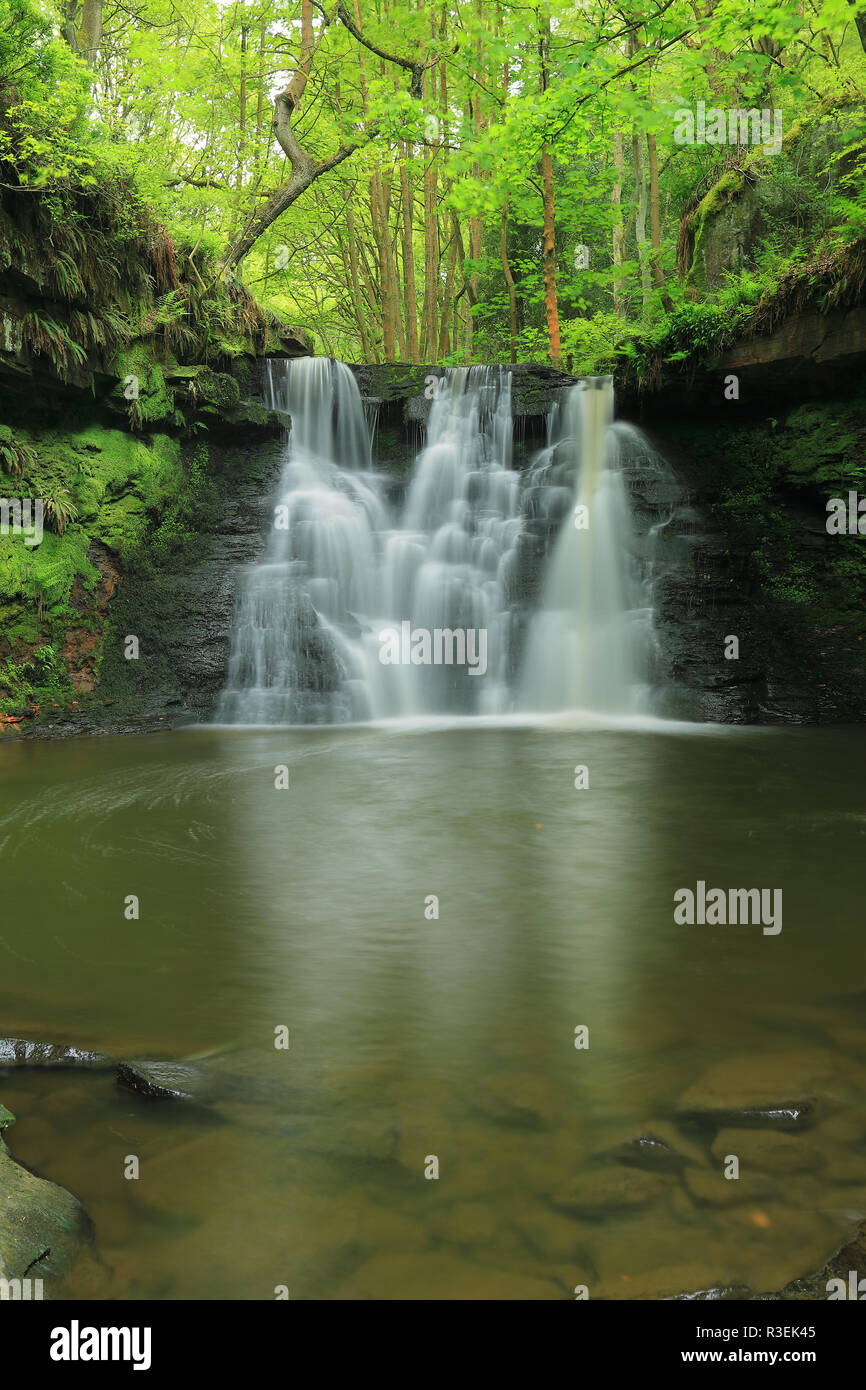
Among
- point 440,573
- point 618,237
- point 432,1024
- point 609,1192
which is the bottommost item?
point 609,1192

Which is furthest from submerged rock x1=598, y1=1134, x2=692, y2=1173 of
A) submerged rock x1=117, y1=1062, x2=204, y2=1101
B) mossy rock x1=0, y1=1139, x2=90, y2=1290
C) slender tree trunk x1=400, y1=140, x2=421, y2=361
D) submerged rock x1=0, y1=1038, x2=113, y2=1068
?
slender tree trunk x1=400, y1=140, x2=421, y2=361

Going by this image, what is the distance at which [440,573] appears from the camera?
533 inches

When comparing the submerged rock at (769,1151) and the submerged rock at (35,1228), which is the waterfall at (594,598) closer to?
the submerged rock at (769,1151)

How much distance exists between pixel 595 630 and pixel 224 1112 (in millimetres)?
10670

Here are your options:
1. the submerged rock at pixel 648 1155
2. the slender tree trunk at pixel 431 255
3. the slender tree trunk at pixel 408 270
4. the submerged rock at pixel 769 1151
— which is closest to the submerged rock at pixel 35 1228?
the submerged rock at pixel 648 1155

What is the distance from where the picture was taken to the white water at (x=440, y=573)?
41.6 feet

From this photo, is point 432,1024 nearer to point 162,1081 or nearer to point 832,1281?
point 162,1081

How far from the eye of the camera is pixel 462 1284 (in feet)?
7.63

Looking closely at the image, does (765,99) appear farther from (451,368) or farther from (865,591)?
(865,591)

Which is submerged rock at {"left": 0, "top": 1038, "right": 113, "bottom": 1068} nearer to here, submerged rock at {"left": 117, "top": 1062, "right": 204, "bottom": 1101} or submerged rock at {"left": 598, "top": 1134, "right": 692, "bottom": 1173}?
submerged rock at {"left": 117, "top": 1062, "right": 204, "bottom": 1101}

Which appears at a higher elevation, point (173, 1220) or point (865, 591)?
point (865, 591)

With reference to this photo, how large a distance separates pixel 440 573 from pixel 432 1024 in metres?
10.3

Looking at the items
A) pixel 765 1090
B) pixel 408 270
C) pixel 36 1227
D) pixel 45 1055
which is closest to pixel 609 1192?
pixel 765 1090

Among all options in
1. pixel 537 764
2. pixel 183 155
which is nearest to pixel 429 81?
pixel 183 155
